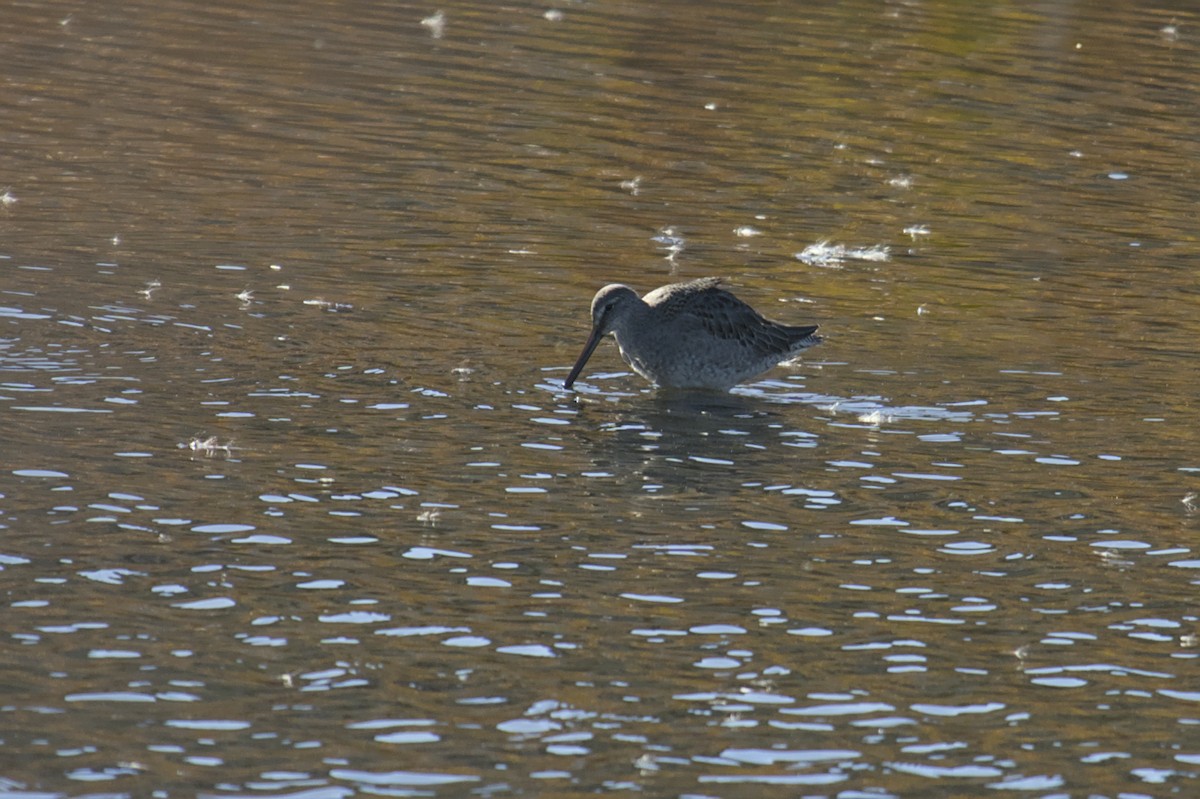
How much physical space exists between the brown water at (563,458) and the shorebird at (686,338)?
0.27 metres

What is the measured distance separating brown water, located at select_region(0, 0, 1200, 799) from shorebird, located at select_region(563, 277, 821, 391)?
0.27m

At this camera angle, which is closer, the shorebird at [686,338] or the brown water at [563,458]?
the brown water at [563,458]

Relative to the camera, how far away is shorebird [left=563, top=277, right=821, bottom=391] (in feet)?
48.0

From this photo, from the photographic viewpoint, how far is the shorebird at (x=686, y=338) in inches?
576

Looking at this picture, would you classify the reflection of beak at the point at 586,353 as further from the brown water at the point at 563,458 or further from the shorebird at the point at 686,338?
the brown water at the point at 563,458

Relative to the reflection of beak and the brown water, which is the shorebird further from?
the brown water

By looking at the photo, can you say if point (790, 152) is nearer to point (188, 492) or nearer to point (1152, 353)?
point (1152, 353)

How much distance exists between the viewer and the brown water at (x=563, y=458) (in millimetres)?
8344

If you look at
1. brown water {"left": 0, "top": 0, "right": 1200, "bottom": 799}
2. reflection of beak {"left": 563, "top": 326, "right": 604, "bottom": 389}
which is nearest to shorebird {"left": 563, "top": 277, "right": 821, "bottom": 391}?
reflection of beak {"left": 563, "top": 326, "right": 604, "bottom": 389}

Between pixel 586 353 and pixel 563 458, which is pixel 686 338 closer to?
pixel 586 353

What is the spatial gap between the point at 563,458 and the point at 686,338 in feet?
7.58

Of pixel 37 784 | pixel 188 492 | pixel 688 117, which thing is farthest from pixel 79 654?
pixel 688 117

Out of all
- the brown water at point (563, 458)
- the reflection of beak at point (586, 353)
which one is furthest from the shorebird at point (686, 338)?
the brown water at point (563, 458)

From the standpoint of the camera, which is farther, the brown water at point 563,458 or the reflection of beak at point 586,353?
the reflection of beak at point 586,353
